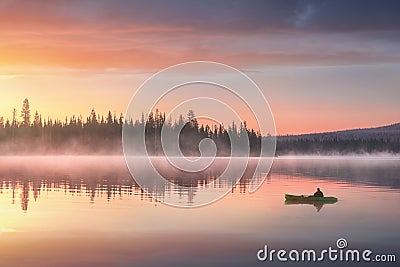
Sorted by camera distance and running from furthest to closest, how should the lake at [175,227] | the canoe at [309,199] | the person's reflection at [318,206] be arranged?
1. the canoe at [309,199]
2. the person's reflection at [318,206]
3. the lake at [175,227]

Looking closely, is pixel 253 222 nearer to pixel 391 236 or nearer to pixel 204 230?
pixel 204 230

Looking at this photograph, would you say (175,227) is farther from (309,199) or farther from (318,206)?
(309,199)

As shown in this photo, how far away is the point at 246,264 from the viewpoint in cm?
2947

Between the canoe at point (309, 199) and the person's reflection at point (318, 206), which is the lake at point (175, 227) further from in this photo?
the canoe at point (309, 199)

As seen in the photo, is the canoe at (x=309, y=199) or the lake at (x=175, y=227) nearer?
the lake at (x=175, y=227)

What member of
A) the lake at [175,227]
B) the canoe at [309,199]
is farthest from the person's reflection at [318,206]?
the canoe at [309,199]

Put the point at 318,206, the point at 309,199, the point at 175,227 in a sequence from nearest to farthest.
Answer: the point at 175,227, the point at 318,206, the point at 309,199

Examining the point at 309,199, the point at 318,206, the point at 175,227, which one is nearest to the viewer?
the point at 175,227

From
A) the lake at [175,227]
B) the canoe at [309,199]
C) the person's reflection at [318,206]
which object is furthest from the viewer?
the canoe at [309,199]

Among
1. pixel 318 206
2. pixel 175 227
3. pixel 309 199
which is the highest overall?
pixel 309 199

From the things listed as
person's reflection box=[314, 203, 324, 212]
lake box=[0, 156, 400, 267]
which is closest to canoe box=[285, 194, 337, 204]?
person's reflection box=[314, 203, 324, 212]

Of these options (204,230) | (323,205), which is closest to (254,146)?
(323,205)

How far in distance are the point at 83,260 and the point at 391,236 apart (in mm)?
16954

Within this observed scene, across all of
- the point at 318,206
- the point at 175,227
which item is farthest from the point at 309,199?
the point at 175,227
